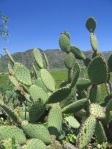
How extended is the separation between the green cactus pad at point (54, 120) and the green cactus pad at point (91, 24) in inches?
71.6

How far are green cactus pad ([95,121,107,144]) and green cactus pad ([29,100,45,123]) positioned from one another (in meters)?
0.73

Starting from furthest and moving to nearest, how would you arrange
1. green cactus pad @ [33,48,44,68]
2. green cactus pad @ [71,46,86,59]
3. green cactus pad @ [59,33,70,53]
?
green cactus pad @ [33,48,44,68] < green cactus pad @ [71,46,86,59] < green cactus pad @ [59,33,70,53]

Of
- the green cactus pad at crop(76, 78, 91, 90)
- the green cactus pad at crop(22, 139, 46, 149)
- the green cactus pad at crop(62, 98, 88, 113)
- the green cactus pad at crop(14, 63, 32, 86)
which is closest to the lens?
the green cactus pad at crop(22, 139, 46, 149)

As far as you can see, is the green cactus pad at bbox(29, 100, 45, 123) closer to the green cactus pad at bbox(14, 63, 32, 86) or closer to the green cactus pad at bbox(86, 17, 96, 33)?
the green cactus pad at bbox(14, 63, 32, 86)

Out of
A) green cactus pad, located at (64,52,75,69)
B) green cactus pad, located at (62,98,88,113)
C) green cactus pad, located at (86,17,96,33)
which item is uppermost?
green cactus pad, located at (86,17,96,33)

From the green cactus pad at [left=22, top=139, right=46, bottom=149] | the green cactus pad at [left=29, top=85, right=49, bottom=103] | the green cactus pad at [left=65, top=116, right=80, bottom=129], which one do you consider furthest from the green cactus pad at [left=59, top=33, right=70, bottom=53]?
the green cactus pad at [left=22, top=139, right=46, bottom=149]

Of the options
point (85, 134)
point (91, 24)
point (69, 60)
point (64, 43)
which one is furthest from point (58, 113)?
point (91, 24)

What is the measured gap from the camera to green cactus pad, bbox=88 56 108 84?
4.41 metres

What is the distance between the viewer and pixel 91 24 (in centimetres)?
598

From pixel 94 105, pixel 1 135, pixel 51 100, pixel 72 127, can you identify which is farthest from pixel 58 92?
pixel 72 127

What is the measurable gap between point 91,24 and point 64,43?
1.99 ft

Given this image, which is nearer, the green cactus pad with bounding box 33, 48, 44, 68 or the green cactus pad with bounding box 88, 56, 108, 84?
the green cactus pad with bounding box 88, 56, 108, 84

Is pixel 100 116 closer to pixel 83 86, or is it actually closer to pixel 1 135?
pixel 83 86

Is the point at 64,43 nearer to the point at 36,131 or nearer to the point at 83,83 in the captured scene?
the point at 83,83
